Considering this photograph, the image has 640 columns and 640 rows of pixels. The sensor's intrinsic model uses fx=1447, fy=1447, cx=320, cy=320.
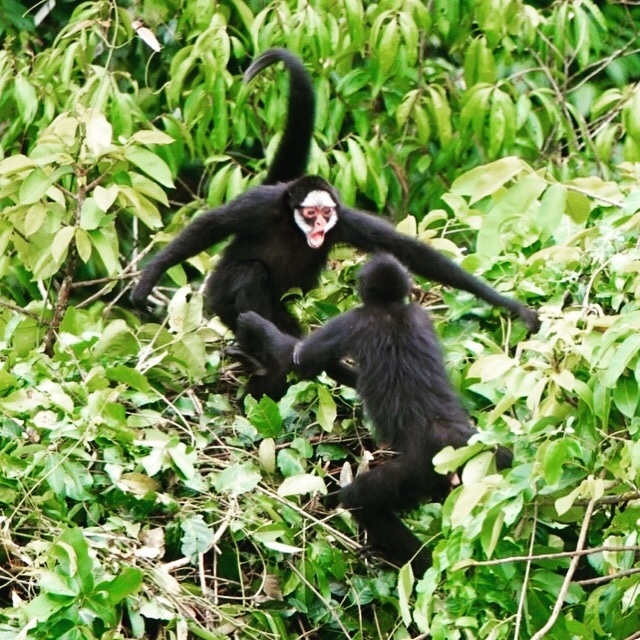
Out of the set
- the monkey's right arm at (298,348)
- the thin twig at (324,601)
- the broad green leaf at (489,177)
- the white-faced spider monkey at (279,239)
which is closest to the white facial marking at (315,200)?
the white-faced spider monkey at (279,239)

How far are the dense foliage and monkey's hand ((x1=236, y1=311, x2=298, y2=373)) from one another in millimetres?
194

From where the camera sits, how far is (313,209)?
7.56 meters

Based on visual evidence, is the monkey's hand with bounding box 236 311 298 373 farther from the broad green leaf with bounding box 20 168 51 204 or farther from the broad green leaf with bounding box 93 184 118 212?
the broad green leaf with bounding box 20 168 51 204

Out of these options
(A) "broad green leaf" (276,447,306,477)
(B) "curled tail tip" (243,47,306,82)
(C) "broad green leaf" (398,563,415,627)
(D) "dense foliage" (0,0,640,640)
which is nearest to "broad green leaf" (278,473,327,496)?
(D) "dense foliage" (0,0,640,640)

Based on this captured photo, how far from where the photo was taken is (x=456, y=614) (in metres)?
5.18

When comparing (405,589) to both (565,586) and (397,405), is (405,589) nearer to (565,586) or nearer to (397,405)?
(565,586)

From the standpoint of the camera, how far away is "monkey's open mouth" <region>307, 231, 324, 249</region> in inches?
297

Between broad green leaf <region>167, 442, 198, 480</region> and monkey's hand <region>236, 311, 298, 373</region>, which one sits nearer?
broad green leaf <region>167, 442, 198, 480</region>

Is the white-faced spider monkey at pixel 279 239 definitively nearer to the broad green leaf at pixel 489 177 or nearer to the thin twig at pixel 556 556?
the broad green leaf at pixel 489 177

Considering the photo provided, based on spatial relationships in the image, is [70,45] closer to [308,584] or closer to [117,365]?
[117,365]

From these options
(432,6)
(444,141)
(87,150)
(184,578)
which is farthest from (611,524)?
(432,6)

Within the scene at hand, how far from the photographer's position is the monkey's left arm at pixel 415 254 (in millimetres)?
6547

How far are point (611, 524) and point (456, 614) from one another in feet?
2.19

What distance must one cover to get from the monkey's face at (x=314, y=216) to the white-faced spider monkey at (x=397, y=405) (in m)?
1.14
